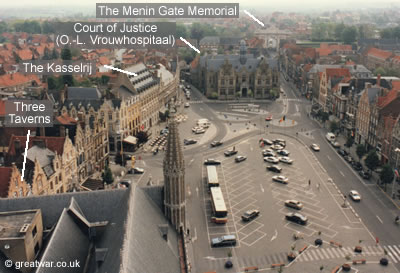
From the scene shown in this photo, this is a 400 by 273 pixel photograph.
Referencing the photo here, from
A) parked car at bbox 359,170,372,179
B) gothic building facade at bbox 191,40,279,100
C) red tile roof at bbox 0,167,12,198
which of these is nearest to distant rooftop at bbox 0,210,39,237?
red tile roof at bbox 0,167,12,198

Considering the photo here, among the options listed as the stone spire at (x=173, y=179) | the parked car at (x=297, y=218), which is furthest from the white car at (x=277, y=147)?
the stone spire at (x=173, y=179)

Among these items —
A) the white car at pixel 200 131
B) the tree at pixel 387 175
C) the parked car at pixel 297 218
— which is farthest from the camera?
the white car at pixel 200 131

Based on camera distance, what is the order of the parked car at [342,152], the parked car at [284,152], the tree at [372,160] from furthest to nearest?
the parked car at [284,152], the parked car at [342,152], the tree at [372,160]

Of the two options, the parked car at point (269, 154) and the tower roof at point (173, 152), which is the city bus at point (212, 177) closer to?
the parked car at point (269, 154)

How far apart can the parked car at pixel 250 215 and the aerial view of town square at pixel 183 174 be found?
43cm

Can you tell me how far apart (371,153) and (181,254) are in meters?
67.3

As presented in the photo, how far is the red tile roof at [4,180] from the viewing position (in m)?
65.9

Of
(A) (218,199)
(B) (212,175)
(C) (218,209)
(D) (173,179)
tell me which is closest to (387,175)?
(A) (218,199)

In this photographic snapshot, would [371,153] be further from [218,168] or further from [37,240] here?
[37,240]

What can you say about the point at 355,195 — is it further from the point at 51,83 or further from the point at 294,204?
the point at 51,83

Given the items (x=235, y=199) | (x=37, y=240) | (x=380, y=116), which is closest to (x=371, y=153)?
(x=380, y=116)

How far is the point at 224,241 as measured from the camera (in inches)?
2972

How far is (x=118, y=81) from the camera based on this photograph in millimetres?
142000

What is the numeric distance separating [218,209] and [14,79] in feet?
422
